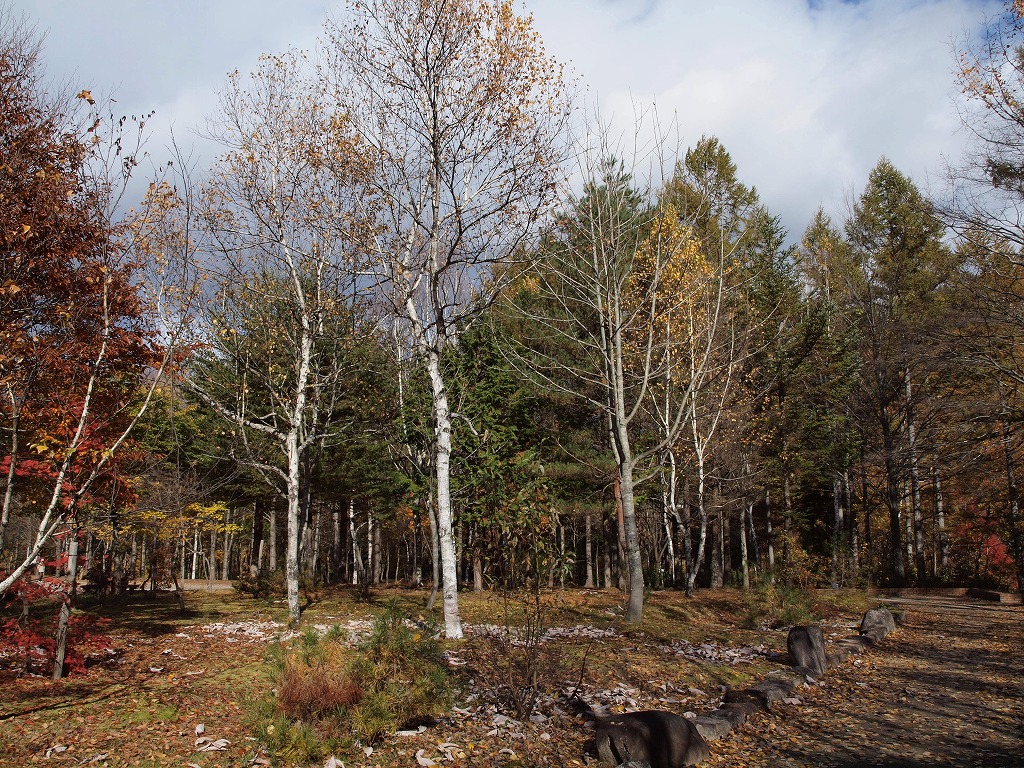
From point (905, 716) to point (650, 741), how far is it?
3.39m

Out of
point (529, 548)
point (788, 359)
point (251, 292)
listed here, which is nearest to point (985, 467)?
point (788, 359)

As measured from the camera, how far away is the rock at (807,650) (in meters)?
8.30

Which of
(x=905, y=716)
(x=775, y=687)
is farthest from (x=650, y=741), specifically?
(x=905, y=716)

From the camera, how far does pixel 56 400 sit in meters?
6.54

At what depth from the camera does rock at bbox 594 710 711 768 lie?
16.3 ft

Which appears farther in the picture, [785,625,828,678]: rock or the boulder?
[785,625,828,678]: rock

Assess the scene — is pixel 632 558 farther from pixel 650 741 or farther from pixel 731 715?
pixel 650 741

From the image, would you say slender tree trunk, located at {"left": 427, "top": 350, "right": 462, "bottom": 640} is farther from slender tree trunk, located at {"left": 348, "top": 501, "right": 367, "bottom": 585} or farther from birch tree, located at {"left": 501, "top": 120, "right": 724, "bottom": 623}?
slender tree trunk, located at {"left": 348, "top": 501, "right": 367, "bottom": 585}

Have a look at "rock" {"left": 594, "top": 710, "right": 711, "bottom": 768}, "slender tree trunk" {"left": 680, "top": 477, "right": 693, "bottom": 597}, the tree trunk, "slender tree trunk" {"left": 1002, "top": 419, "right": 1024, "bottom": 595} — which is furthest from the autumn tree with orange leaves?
"slender tree trunk" {"left": 1002, "top": 419, "right": 1024, "bottom": 595}

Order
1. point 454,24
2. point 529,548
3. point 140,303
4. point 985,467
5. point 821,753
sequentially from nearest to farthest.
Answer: point 821,753 → point 529,548 → point 140,303 → point 454,24 → point 985,467

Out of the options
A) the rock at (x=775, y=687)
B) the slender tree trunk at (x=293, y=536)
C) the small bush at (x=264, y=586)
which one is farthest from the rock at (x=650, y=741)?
the small bush at (x=264, y=586)

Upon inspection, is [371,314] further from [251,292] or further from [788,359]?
[788,359]

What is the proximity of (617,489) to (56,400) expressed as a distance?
1179 cm

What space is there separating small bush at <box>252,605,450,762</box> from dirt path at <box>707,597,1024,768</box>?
2557 mm
